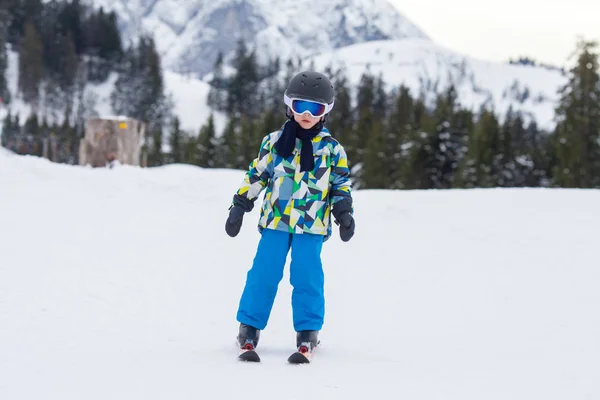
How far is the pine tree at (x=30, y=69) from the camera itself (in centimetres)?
7431

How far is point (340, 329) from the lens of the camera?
467cm

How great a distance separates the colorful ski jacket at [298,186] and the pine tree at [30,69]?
79.1m

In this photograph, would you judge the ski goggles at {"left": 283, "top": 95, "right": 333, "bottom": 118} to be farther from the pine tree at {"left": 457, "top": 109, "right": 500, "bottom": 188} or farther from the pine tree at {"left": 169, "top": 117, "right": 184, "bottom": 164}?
the pine tree at {"left": 169, "top": 117, "right": 184, "bottom": 164}

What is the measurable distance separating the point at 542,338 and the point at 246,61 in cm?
8217

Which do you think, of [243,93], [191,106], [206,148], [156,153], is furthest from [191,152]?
[191,106]

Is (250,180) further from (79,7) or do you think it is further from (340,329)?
(79,7)

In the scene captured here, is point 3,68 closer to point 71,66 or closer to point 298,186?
point 71,66

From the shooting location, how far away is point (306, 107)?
362cm

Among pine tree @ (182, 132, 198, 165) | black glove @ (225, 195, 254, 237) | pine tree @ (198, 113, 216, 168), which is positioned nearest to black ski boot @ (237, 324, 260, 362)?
black glove @ (225, 195, 254, 237)

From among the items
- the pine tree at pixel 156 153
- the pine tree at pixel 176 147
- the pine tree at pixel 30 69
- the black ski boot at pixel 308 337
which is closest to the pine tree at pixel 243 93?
the pine tree at pixel 176 147

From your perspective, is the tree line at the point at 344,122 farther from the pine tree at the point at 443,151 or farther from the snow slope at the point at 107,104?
the snow slope at the point at 107,104

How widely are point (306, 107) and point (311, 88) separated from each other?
127 millimetres

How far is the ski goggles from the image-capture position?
11.9ft

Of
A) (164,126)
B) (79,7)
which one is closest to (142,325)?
(164,126)
